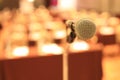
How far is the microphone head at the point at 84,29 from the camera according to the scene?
1.78 metres

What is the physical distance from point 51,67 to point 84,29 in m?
2.50

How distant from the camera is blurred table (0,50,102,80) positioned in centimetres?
409

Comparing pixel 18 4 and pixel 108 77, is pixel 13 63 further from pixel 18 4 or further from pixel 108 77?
pixel 18 4

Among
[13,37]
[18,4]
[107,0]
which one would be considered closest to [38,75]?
[13,37]

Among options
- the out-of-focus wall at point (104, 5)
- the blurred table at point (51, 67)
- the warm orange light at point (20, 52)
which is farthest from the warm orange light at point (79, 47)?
the out-of-focus wall at point (104, 5)

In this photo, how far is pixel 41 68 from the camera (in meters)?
4.15

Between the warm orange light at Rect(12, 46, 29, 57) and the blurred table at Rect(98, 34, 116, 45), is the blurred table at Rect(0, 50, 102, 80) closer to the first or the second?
the warm orange light at Rect(12, 46, 29, 57)

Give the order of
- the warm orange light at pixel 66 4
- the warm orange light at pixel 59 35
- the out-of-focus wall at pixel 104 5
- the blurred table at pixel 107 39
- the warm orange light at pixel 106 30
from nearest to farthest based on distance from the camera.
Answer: the warm orange light at pixel 59 35 → the blurred table at pixel 107 39 → the warm orange light at pixel 106 30 → the out-of-focus wall at pixel 104 5 → the warm orange light at pixel 66 4

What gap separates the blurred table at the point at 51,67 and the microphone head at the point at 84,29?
7.99ft

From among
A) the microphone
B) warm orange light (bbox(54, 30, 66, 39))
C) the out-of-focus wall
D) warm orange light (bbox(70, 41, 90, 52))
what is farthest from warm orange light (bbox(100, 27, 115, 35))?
the microphone

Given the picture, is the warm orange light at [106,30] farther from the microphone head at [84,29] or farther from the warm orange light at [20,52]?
the microphone head at [84,29]

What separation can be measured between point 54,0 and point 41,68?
9933 mm

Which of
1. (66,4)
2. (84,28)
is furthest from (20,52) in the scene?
(66,4)

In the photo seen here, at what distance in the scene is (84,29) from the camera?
1.79m
